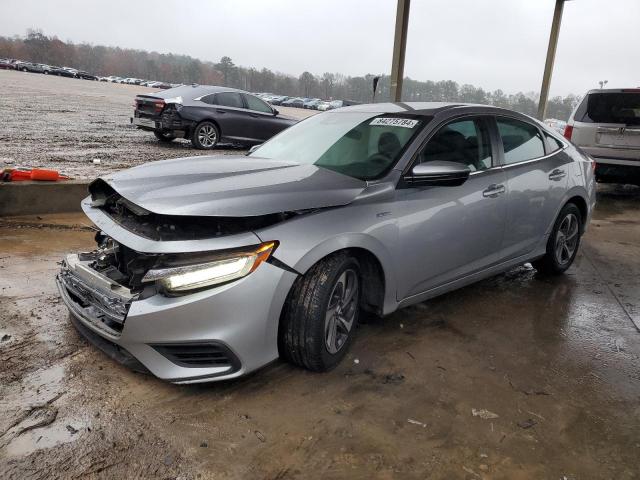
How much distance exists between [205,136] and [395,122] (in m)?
9.00

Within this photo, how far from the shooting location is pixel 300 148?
385 cm

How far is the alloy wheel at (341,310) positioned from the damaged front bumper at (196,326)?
0.35 metres

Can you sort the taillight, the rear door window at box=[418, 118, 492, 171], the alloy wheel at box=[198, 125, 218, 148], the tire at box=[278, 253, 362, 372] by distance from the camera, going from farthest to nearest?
the alloy wheel at box=[198, 125, 218, 148] → the taillight → the rear door window at box=[418, 118, 492, 171] → the tire at box=[278, 253, 362, 372]

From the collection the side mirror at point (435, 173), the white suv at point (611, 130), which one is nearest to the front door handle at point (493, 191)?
the side mirror at point (435, 173)

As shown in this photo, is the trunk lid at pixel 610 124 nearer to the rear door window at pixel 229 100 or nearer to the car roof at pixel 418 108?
the car roof at pixel 418 108

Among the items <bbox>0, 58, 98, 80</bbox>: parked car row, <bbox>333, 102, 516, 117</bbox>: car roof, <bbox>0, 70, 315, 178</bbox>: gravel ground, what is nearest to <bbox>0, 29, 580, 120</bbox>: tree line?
<bbox>0, 58, 98, 80</bbox>: parked car row

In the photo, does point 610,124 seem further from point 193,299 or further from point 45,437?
point 45,437

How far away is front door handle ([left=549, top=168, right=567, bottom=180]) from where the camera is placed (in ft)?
14.6

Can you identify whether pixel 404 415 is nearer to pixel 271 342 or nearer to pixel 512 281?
pixel 271 342

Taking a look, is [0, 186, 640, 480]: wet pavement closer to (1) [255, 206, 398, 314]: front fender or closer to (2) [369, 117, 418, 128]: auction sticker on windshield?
(1) [255, 206, 398, 314]: front fender

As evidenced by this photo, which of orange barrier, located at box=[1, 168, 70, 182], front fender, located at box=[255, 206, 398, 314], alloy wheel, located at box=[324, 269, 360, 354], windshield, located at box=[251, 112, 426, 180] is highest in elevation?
windshield, located at box=[251, 112, 426, 180]

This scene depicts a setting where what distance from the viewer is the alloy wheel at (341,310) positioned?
2951 mm

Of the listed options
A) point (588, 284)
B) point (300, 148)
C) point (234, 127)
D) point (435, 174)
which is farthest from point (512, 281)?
point (234, 127)

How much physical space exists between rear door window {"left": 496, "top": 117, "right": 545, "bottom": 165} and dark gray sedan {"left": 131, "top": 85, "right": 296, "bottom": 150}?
8.69m
